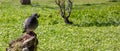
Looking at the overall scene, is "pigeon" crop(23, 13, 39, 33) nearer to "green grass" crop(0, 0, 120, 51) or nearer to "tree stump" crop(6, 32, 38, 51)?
"tree stump" crop(6, 32, 38, 51)

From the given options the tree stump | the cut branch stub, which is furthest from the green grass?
the tree stump

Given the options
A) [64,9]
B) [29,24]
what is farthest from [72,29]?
[29,24]

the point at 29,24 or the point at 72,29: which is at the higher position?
the point at 29,24

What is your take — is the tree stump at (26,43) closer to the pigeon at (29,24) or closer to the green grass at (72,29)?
the pigeon at (29,24)

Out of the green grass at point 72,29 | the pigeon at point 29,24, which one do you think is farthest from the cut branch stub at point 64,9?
the pigeon at point 29,24

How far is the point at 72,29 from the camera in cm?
2036

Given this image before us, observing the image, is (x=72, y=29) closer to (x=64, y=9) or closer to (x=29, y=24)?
(x=64, y=9)

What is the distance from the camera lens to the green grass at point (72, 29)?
1683 centimetres

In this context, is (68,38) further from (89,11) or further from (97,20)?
(89,11)

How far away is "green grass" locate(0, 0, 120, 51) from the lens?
16828 millimetres

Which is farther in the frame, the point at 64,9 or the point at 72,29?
the point at 64,9

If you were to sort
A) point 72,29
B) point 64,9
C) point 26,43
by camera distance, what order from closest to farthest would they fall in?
1. point 26,43
2. point 72,29
3. point 64,9

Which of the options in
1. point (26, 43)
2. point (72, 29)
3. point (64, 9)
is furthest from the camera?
point (64, 9)

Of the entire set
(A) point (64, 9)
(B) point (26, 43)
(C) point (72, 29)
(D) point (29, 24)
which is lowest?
(C) point (72, 29)
